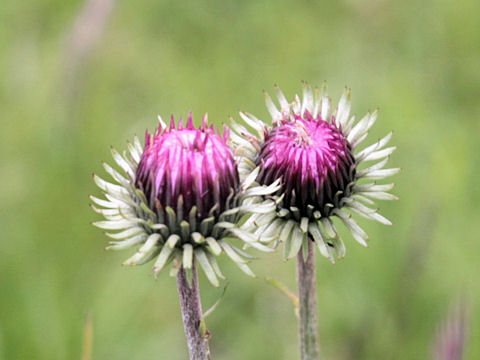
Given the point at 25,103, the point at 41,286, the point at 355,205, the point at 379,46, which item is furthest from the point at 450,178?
the point at 25,103

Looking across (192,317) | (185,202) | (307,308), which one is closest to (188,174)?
(185,202)

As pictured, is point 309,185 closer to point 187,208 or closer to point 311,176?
point 311,176

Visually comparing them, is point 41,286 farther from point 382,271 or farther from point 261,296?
point 382,271

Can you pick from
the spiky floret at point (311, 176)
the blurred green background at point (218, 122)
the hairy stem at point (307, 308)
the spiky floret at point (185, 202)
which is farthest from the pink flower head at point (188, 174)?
the blurred green background at point (218, 122)

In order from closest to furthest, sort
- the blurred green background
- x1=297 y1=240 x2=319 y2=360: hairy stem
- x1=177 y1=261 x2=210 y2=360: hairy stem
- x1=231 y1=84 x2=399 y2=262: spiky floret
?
x1=177 y1=261 x2=210 y2=360: hairy stem, x1=231 y1=84 x2=399 y2=262: spiky floret, x1=297 y1=240 x2=319 y2=360: hairy stem, the blurred green background

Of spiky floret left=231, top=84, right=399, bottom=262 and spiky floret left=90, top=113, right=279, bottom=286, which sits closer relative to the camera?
spiky floret left=90, top=113, right=279, bottom=286

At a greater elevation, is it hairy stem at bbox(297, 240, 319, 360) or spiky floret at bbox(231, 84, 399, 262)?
spiky floret at bbox(231, 84, 399, 262)

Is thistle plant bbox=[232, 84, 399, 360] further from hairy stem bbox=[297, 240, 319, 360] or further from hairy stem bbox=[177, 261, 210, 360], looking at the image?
hairy stem bbox=[177, 261, 210, 360]

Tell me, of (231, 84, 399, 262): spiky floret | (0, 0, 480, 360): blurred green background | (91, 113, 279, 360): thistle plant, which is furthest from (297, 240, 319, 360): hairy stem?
(0, 0, 480, 360): blurred green background
